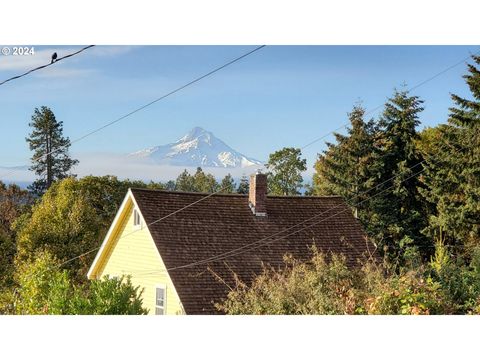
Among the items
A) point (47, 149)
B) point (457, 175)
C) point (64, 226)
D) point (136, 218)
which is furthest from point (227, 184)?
point (457, 175)

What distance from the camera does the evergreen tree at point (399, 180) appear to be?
6.64 meters

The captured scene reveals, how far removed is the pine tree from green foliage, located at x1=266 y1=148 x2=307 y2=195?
1470mm

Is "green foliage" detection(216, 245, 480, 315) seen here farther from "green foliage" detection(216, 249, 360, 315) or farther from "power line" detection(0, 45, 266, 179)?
"power line" detection(0, 45, 266, 179)

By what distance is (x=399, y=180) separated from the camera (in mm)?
7328

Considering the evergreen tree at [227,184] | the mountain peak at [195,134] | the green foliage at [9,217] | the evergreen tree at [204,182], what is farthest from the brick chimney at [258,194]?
the green foliage at [9,217]

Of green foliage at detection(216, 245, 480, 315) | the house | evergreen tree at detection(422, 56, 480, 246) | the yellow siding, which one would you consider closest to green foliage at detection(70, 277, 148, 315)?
the house

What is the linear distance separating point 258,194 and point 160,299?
1.50 m

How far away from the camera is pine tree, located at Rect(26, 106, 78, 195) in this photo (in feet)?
16.9

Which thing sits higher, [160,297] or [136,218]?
[136,218]

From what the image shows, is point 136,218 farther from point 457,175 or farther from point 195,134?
point 457,175

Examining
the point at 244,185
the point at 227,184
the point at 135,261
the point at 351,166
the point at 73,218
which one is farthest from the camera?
the point at 351,166

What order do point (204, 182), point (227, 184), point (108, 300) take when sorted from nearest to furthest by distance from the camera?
point (108, 300) < point (204, 182) < point (227, 184)
